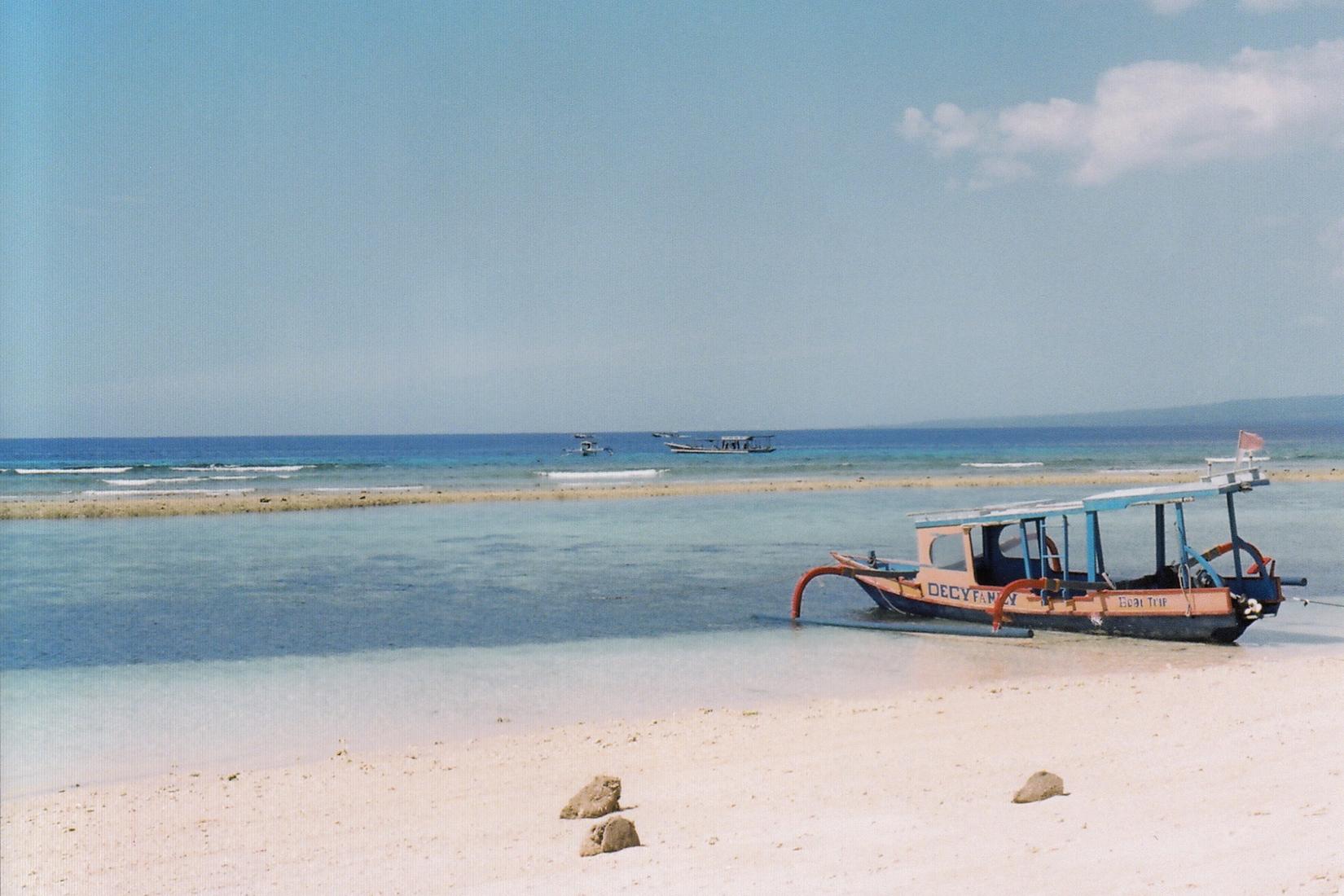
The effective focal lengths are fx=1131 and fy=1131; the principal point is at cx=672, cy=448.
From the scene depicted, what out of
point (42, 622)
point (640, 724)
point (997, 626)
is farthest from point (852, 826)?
point (42, 622)

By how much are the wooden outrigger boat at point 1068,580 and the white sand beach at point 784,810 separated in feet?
11.5

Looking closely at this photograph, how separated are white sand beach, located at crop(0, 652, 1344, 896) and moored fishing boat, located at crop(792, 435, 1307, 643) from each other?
3.49 metres

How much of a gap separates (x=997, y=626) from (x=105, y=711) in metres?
11.3

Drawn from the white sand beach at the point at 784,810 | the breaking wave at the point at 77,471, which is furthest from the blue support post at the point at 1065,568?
the breaking wave at the point at 77,471

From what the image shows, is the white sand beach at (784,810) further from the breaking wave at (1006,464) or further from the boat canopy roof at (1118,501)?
the breaking wave at (1006,464)

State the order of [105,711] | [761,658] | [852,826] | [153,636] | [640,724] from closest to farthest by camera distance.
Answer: [852,826] → [640,724] → [105,711] → [761,658] → [153,636]

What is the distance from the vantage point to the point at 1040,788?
7.58 metres

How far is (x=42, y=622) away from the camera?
1703cm

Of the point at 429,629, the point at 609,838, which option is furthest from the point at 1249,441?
the point at 429,629

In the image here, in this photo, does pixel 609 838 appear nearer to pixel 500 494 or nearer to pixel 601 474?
pixel 500 494

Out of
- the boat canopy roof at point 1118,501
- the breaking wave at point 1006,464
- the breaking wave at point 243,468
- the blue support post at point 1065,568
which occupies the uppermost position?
the breaking wave at point 243,468

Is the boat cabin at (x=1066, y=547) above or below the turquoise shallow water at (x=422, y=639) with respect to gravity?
above

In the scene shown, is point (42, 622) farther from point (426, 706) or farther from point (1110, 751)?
point (1110, 751)

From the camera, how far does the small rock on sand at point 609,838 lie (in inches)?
277
